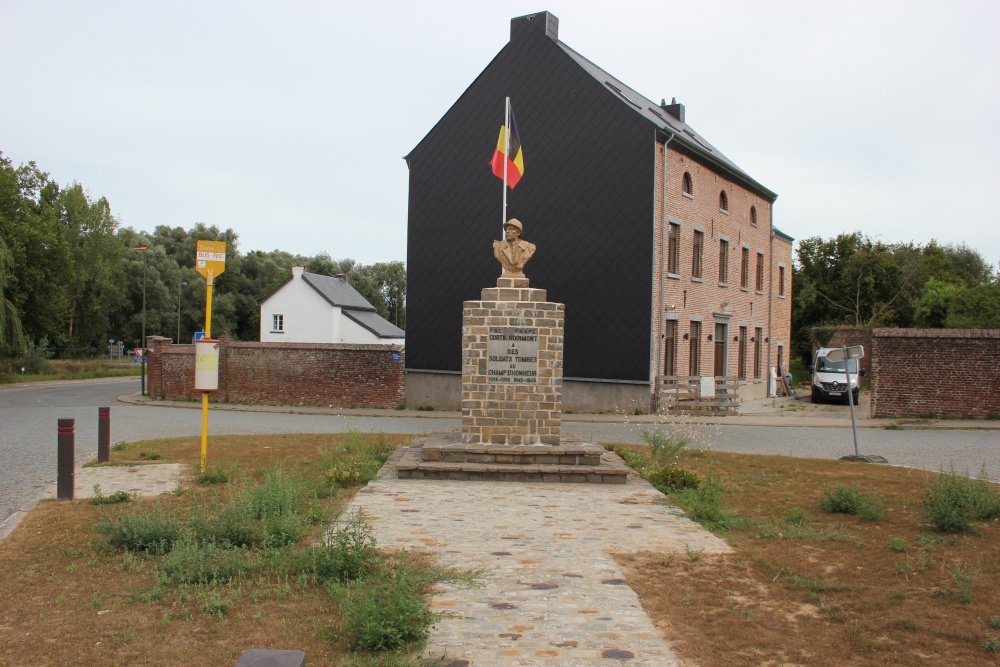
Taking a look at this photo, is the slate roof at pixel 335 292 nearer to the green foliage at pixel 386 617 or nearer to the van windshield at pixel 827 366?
the van windshield at pixel 827 366

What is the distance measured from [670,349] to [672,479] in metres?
15.5

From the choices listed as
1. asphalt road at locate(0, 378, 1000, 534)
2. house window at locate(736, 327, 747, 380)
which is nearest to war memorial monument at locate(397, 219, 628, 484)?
asphalt road at locate(0, 378, 1000, 534)

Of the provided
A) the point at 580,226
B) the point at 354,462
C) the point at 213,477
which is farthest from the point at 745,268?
the point at 213,477

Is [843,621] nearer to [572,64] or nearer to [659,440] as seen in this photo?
[659,440]

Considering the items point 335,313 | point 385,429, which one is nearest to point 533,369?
point 385,429

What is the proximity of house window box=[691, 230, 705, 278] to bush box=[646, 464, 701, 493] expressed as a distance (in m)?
17.6

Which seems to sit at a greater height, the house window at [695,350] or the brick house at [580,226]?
the brick house at [580,226]

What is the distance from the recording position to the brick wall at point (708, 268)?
83.3 feet

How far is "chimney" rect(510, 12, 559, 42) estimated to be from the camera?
87.0ft

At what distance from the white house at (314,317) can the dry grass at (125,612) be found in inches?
1817

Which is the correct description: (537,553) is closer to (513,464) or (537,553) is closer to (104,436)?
(513,464)

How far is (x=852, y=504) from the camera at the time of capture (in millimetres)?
9250

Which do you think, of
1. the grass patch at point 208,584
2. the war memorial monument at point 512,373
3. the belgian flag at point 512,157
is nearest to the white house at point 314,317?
the belgian flag at point 512,157

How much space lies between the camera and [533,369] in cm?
1219
